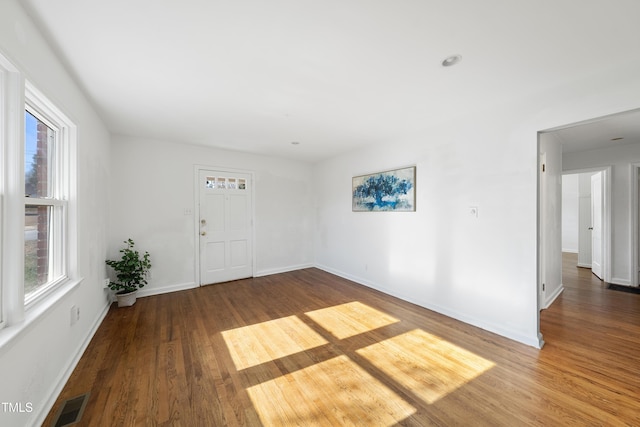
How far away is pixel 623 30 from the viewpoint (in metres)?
1.53

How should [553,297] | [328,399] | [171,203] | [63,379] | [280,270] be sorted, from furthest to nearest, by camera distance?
[280,270]
[171,203]
[553,297]
[63,379]
[328,399]

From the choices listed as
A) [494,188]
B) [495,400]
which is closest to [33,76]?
[495,400]

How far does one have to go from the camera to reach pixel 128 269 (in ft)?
10.9

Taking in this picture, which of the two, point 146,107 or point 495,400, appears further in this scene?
point 146,107

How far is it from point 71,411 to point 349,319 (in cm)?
237

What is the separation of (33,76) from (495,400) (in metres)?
3.63

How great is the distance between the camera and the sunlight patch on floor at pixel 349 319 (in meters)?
2.65

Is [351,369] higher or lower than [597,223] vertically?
lower

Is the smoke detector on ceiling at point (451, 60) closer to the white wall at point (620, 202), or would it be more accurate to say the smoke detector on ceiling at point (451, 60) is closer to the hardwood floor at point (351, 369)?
the hardwood floor at point (351, 369)

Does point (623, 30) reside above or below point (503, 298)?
above

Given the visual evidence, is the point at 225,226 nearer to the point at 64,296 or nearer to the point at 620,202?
the point at 64,296

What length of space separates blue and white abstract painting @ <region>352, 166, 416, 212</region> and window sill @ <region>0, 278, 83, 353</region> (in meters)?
3.64

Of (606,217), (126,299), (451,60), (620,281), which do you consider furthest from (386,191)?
(620,281)

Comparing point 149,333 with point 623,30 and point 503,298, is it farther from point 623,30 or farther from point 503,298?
point 623,30
